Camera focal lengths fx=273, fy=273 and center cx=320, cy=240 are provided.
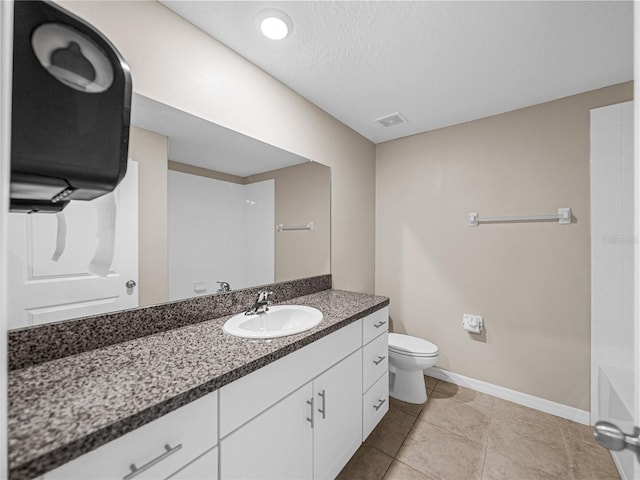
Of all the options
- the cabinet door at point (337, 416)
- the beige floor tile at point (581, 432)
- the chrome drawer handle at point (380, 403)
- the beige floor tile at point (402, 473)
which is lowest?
the beige floor tile at point (402, 473)

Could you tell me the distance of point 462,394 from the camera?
2201mm

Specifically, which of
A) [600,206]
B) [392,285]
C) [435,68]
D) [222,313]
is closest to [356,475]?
[222,313]

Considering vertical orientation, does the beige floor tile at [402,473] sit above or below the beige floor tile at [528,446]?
below

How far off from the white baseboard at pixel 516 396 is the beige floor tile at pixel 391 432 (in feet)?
2.17

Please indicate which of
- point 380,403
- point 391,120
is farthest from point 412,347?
point 391,120

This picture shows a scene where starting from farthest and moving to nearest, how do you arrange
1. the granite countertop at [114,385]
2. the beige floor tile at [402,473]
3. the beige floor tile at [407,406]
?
the beige floor tile at [407,406] < the beige floor tile at [402,473] < the granite countertop at [114,385]

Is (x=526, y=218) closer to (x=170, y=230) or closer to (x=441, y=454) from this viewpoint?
(x=441, y=454)

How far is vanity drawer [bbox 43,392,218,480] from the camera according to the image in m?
0.59

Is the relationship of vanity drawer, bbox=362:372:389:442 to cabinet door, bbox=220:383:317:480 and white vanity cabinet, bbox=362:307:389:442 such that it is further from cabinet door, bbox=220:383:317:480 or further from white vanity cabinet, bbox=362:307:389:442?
cabinet door, bbox=220:383:317:480

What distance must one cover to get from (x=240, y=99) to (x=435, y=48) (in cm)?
108

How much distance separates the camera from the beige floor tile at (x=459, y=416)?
1.76 meters

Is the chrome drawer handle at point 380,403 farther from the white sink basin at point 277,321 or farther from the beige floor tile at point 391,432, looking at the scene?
the white sink basin at point 277,321

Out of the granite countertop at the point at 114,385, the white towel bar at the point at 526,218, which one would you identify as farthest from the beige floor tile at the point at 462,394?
the granite countertop at the point at 114,385

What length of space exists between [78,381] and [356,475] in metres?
1.39
